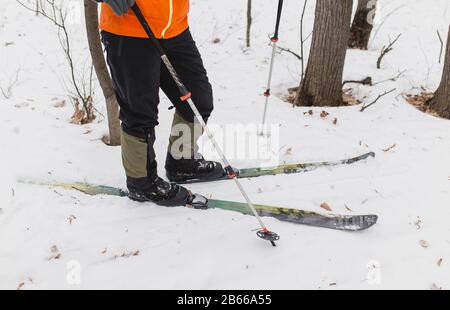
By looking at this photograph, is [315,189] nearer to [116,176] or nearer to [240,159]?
[240,159]

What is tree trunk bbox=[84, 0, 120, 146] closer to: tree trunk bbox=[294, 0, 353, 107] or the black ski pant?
the black ski pant

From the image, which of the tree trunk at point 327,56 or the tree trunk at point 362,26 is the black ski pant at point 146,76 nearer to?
the tree trunk at point 327,56

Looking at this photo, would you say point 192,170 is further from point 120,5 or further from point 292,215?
point 120,5

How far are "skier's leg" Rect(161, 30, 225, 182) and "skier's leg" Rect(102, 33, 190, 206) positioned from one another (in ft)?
0.81

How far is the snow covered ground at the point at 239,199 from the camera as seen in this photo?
2514 millimetres

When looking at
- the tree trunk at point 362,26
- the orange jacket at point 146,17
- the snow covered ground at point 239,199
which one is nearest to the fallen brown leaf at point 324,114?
the snow covered ground at point 239,199

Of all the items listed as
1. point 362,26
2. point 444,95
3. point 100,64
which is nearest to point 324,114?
point 444,95

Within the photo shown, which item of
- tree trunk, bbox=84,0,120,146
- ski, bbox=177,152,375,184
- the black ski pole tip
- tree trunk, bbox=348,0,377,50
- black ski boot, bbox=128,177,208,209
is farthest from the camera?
tree trunk, bbox=348,0,377,50

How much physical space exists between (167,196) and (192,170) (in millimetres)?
492

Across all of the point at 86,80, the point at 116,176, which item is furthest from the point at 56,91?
the point at 116,176

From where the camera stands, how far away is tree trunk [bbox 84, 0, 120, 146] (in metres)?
3.42

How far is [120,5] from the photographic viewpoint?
2342 millimetres

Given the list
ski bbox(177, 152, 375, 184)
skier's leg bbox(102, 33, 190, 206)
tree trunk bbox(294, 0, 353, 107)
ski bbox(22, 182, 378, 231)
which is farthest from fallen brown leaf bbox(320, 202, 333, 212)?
tree trunk bbox(294, 0, 353, 107)

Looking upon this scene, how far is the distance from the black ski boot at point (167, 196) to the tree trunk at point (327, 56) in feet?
8.12
